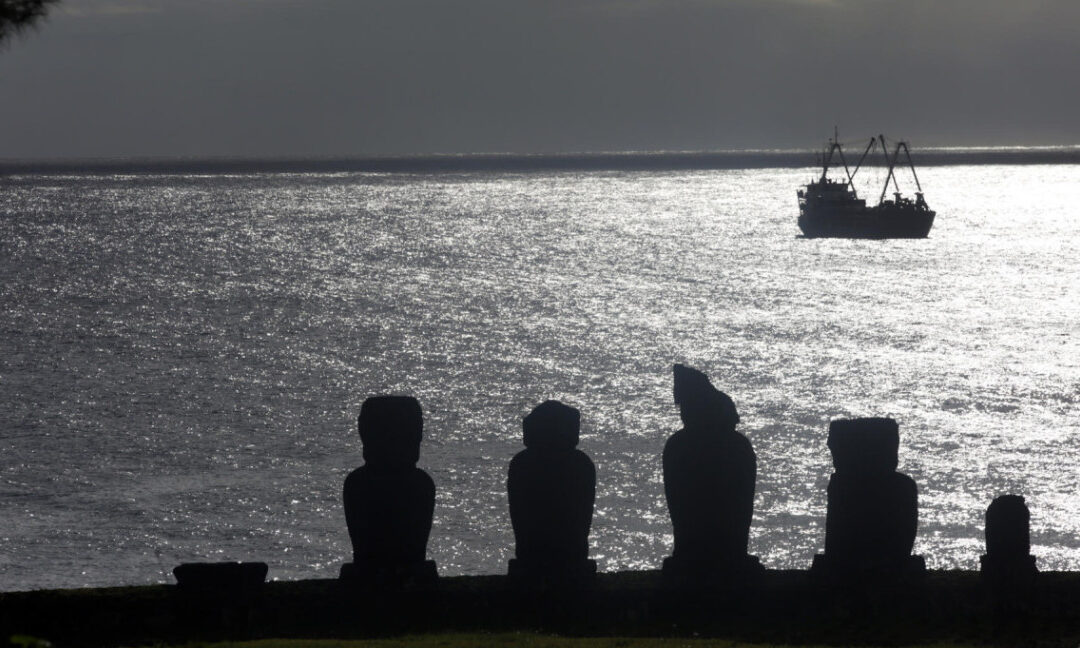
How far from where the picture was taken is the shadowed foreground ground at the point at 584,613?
15.1 metres

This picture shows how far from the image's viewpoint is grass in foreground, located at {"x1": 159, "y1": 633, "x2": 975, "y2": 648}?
46.0 ft

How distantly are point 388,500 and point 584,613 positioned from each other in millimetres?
2160

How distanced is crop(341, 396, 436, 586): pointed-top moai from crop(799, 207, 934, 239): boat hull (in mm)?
129070

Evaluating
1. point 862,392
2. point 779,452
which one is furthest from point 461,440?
point 862,392

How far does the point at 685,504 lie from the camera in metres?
16.1

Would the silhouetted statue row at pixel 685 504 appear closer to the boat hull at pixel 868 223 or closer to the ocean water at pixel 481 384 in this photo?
the ocean water at pixel 481 384

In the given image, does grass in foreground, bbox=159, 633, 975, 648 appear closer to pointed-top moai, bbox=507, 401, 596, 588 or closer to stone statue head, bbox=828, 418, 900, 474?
pointed-top moai, bbox=507, 401, 596, 588

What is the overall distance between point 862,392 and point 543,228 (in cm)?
12025

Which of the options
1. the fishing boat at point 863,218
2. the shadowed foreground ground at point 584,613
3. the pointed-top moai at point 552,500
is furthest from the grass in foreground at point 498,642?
the fishing boat at point 863,218

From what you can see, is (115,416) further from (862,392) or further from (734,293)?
(734,293)

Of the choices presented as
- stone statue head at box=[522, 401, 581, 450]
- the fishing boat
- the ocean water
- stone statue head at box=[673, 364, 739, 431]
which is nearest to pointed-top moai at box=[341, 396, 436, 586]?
stone statue head at box=[522, 401, 581, 450]

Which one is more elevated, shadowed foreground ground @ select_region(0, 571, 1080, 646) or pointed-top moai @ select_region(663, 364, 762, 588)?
pointed-top moai @ select_region(663, 364, 762, 588)

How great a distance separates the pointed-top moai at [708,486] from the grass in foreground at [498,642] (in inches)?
56.7

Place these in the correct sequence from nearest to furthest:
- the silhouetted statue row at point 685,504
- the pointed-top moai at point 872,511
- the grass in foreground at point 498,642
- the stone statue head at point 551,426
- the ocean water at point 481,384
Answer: the grass in foreground at point 498,642 → the stone statue head at point 551,426 → the silhouetted statue row at point 685,504 → the pointed-top moai at point 872,511 → the ocean water at point 481,384
